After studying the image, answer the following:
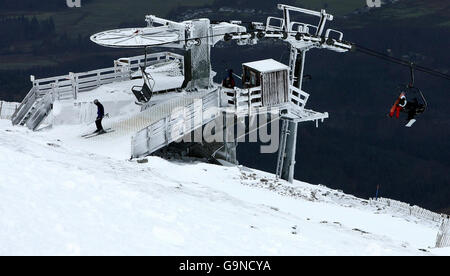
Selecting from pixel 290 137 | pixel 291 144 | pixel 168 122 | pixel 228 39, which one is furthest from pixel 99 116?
pixel 291 144

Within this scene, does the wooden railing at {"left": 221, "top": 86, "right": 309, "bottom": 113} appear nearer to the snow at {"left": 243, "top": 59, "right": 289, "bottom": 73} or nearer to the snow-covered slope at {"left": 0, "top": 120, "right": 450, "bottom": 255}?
the snow at {"left": 243, "top": 59, "right": 289, "bottom": 73}

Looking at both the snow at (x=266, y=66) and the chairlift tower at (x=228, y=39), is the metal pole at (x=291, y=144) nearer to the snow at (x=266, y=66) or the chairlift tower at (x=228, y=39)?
the chairlift tower at (x=228, y=39)

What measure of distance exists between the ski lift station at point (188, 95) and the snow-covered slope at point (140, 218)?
8.19 meters

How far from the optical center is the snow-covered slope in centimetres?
1486

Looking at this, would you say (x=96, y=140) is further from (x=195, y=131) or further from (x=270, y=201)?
(x=270, y=201)

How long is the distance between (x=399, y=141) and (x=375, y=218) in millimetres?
165936

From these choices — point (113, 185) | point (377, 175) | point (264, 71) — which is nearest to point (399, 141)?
point (377, 175)

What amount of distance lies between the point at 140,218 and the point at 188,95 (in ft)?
66.3

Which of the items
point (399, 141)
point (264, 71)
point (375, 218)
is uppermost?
point (264, 71)

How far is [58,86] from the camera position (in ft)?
117

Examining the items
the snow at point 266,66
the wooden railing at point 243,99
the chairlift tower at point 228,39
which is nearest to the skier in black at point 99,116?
the chairlift tower at point 228,39

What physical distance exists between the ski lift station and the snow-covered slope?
26.9 feet

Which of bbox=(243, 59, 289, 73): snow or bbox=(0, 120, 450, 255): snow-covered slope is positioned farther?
bbox=(243, 59, 289, 73): snow

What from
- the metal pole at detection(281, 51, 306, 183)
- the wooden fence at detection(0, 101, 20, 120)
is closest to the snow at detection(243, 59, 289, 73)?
the metal pole at detection(281, 51, 306, 183)
